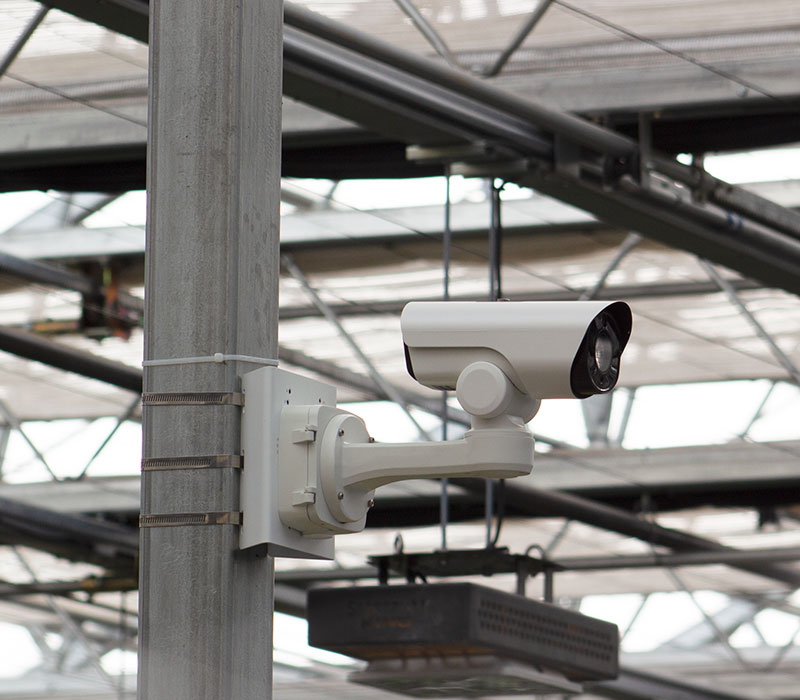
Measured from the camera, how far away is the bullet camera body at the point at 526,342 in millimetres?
3234

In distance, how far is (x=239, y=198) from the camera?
3.47m

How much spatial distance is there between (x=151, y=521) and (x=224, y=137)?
0.72m

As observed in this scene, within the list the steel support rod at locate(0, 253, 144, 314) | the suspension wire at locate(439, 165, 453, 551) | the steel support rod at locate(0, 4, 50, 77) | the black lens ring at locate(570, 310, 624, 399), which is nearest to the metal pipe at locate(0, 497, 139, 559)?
the steel support rod at locate(0, 253, 144, 314)

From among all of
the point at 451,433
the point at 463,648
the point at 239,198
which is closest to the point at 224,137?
the point at 239,198

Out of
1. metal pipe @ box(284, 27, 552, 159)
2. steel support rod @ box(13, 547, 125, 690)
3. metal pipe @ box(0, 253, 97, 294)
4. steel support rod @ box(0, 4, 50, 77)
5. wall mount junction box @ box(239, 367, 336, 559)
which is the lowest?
wall mount junction box @ box(239, 367, 336, 559)

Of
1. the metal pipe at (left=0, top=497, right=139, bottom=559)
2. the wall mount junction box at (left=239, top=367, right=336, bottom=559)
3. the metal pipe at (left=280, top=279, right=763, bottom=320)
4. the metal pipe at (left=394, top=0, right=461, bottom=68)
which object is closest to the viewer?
the wall mount junction box at (left=239, top=367, right=336, bottom=559)

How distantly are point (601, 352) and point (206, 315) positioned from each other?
726 mm

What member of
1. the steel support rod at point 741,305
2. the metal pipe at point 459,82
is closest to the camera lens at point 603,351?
the metal pipe at point 459,82

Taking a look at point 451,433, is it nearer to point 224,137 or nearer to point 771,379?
point 771,379

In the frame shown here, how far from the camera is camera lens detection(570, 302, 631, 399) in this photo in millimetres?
3232

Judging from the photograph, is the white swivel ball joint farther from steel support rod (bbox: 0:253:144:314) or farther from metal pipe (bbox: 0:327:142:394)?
metal pipe (bbox: 0:327:142:394)

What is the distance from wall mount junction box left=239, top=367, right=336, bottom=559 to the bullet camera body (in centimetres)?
25

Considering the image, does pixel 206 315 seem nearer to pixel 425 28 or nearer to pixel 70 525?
pixel 425 28

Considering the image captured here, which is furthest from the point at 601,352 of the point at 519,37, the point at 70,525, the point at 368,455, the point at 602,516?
the point at 70,525
